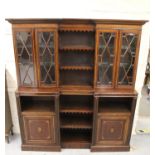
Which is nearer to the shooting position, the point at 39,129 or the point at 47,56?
the point at 47,56

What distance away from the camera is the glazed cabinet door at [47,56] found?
6.66 feet

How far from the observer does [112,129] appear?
7.84 ft

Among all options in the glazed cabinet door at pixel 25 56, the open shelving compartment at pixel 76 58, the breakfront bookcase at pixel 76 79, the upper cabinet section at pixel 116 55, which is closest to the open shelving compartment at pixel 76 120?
the breakfront bookcase at pixel 76 79

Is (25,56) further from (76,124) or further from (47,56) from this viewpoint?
(76,124)

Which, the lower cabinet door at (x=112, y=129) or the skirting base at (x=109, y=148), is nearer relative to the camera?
the lower cabinet door at (x=112, y=129)

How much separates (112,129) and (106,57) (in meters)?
1.04

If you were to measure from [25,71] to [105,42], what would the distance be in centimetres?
110

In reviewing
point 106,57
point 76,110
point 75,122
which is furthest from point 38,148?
point 106,57

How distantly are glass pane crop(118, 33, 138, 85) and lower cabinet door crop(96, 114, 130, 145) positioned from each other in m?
0.52

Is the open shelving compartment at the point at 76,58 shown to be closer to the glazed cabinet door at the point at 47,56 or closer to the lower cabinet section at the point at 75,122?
the glazed cabinet door at the point at 47,56

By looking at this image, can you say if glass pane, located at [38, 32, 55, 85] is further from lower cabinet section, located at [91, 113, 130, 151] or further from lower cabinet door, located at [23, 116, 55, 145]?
lower cabinet section, located at [91, 113, 130, 151]

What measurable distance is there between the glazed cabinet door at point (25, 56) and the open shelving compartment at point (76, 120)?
0.58 meters
